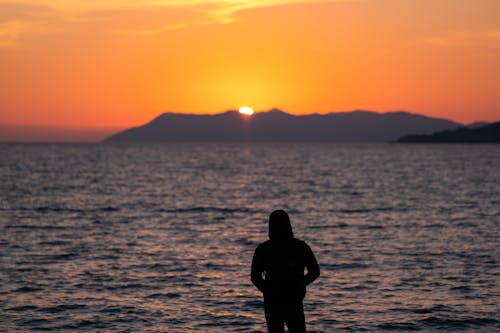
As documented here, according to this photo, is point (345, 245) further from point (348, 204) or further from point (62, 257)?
point (348, 204)

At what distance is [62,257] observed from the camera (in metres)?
26.6

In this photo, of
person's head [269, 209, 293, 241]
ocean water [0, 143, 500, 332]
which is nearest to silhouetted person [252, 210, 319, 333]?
person's head [269, 209, 293, 241]

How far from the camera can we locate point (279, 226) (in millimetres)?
8859

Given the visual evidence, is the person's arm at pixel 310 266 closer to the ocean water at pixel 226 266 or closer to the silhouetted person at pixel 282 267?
the silhouetted person at pixel 282 267

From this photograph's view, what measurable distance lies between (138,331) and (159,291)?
4.15 metres

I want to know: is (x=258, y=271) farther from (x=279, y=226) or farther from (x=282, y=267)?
(x=279, y=226)

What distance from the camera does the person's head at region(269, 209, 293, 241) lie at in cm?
884

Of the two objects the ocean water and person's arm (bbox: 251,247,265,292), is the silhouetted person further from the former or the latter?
the ocean water

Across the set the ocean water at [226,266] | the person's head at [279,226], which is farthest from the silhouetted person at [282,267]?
the ocean water at [226,266]

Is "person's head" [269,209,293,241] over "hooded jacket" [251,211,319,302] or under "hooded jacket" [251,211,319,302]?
over

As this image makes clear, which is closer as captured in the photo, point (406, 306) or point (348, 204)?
point (406, 306)

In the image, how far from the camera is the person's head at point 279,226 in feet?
29.0

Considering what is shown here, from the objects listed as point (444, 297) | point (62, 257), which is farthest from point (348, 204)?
point (444, 297)

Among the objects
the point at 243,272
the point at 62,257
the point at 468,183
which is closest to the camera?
the point at 243,272
